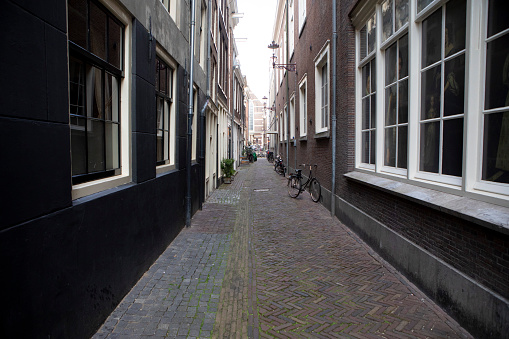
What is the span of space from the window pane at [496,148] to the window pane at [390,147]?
2053 millimetres

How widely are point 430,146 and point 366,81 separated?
9.16 ft

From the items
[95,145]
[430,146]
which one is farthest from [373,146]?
[95,145]

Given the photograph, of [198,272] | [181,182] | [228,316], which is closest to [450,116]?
[228,316]

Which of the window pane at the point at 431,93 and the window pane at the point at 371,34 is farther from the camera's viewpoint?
the window pane at the point at 371,34

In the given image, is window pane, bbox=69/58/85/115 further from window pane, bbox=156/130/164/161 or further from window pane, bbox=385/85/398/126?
window pane, bbox=385/85/398/126

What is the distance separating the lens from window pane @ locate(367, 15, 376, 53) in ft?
19.5

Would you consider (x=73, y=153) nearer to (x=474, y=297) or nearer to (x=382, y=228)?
(x=474, y=297)

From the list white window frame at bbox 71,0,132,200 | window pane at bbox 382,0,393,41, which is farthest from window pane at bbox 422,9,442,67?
white window frame at bbox 71,0,132,200

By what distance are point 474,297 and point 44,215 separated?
3.47 meters

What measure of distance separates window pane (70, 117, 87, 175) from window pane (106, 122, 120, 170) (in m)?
0.48

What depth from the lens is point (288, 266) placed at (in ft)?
15.4

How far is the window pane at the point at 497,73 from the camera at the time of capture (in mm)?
2781

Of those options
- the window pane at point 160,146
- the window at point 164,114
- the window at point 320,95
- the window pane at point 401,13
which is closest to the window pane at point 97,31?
the window at point 164,114

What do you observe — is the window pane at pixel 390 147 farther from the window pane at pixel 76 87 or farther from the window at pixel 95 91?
the window pane at pixel 76 87
